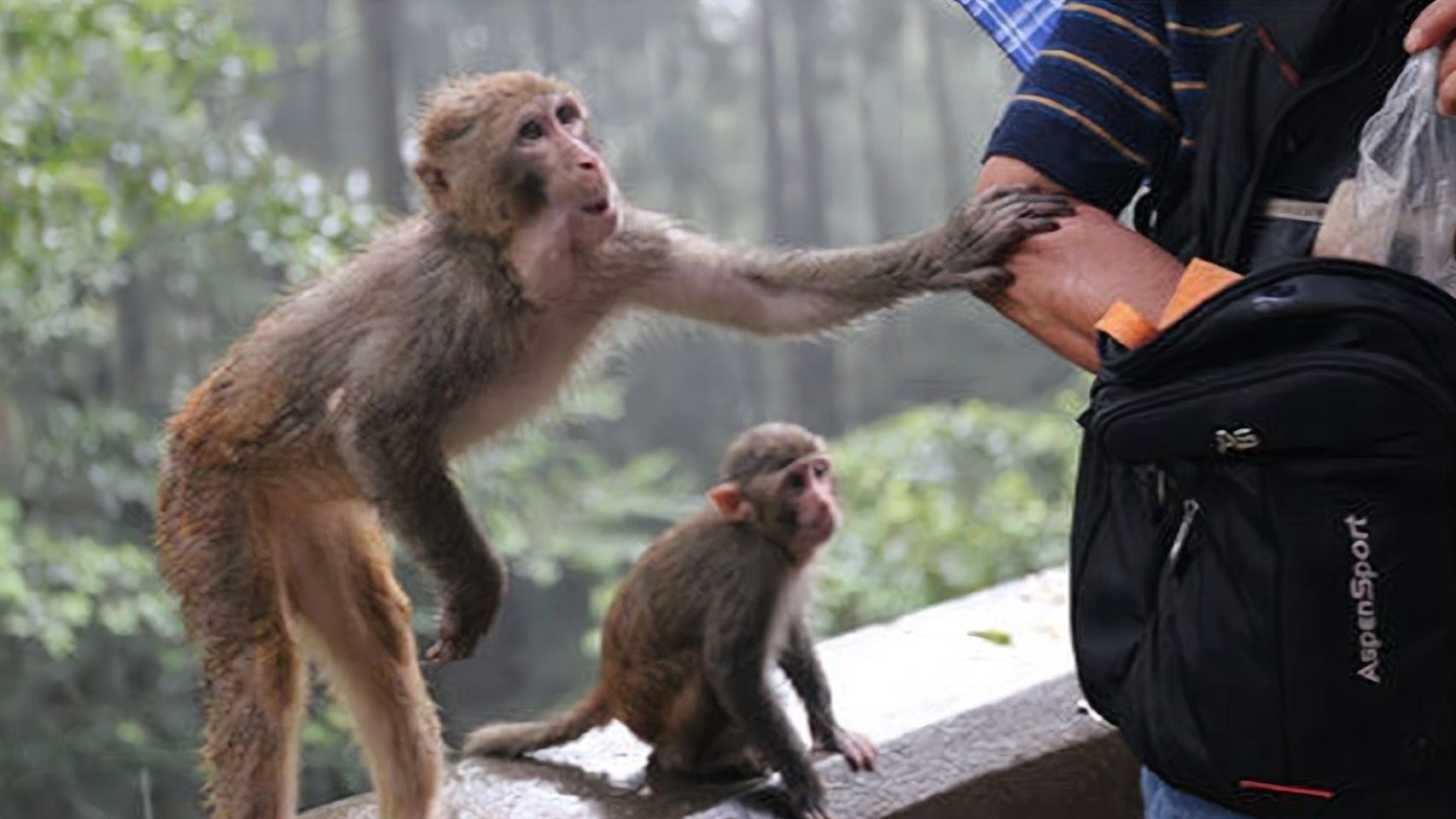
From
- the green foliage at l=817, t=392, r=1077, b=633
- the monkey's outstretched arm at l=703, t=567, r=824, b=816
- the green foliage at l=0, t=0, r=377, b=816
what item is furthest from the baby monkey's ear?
the green foliage at l=817, t=392, r=1077, b=633

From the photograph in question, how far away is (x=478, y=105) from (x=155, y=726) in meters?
2.17

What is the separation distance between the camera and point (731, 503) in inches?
122

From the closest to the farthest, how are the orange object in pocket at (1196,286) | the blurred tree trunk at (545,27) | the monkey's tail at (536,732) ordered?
the orange object in pocket at (1196,286) → the monkey's tail at (536,732) → the blurred tree trunk at (545,27)

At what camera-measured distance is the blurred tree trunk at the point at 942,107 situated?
17.6 ft

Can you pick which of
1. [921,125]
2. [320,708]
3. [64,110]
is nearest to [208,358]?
[64,110]

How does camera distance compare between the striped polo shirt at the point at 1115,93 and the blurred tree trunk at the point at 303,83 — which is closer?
the striped polo shirt at the point at 1115,93

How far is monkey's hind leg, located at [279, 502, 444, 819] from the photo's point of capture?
2791 millimetres

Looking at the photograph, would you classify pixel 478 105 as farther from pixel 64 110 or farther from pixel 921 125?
pixel 921 125

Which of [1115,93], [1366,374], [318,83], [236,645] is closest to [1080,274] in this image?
[1115,93]

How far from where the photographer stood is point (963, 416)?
5.69m

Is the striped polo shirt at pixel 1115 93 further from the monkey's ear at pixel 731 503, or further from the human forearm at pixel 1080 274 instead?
the monkey's ear at pixel 731 503

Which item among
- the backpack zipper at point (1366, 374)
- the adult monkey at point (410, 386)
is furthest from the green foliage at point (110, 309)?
the backpack zipper at point (1366, 374)

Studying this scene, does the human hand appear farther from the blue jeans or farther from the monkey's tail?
the monkey's tail

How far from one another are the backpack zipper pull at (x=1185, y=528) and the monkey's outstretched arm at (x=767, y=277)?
860mm
